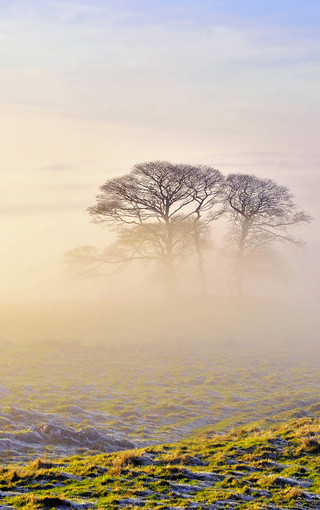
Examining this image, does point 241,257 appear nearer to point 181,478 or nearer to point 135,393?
point 135,393

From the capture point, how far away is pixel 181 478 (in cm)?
1162

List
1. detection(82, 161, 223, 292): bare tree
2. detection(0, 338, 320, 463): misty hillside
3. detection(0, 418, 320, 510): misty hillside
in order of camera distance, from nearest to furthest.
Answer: detection(0, 418, 320, 510): misty hillside, detection(0, 338, 320, 463): misty hillside, detection(82, 161, 223, 292): bare tree

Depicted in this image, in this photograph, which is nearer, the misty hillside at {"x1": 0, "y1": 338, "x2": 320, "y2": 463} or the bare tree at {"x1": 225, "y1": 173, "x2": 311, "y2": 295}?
the misty hillside at {"x1": 0, "y1": 338, "x2": 320, "y2": 463}

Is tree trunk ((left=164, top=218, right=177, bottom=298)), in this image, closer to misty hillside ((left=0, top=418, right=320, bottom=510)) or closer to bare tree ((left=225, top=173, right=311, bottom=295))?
bare tree ((left=225, top=173, right=311, bottom=295))

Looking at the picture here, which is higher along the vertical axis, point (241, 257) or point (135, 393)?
point (241, 257)

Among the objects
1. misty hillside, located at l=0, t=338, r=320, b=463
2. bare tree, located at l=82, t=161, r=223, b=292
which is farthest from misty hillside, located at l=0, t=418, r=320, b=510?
bare tree, located at l=82, t=161, r=223, b=292

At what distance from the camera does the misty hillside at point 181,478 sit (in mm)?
9938

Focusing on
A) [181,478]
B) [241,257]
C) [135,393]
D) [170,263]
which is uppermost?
[241,257]

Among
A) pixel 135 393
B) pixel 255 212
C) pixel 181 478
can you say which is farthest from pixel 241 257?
pixel 181 478

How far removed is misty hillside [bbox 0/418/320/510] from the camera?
9.94 meters

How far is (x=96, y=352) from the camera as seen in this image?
35.2 metres

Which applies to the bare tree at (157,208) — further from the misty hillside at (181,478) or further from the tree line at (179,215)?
the misty hillside at (181,478)

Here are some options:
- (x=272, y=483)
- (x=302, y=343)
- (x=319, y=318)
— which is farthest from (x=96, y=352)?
(x=319, y=318)

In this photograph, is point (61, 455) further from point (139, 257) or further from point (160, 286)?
point (160, 286)
